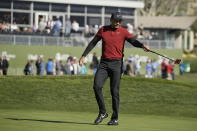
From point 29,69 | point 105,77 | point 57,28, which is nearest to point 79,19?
point 57,28

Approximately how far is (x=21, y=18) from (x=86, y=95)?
2266cm

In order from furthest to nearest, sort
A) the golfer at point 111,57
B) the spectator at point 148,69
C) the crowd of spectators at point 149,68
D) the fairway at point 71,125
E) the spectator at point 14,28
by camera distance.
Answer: the spectator at point 148,69 → the crowd of spectators at point 149,68 → the spectator at point 14,28 → the golfer at point 111,57 → the fairway at point 71,125

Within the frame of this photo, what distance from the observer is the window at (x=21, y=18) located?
40156 millimetres

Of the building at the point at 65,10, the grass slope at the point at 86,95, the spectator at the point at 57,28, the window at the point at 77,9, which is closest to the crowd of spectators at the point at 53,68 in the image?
the spectator at the point at 57,28

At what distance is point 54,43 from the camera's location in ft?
126

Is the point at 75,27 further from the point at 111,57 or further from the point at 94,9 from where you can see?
the point at 111,57

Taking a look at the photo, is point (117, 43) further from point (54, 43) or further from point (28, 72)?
point (54, 43)

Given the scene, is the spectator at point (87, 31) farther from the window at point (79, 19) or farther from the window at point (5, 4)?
the window at point (5, 4)

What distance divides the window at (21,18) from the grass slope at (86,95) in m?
20.3

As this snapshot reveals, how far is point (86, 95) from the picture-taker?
18547 mm

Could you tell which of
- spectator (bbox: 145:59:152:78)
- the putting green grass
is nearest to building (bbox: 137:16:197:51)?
spectator (bbox: 145:59:152:78)

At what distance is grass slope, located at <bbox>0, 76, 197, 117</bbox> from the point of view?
17078mm

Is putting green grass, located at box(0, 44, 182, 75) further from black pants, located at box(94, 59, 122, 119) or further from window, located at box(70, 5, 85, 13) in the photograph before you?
black pants, located at box(94, 59, 122, 119)

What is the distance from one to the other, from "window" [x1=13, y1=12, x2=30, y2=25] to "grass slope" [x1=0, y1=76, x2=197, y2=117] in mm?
20296
